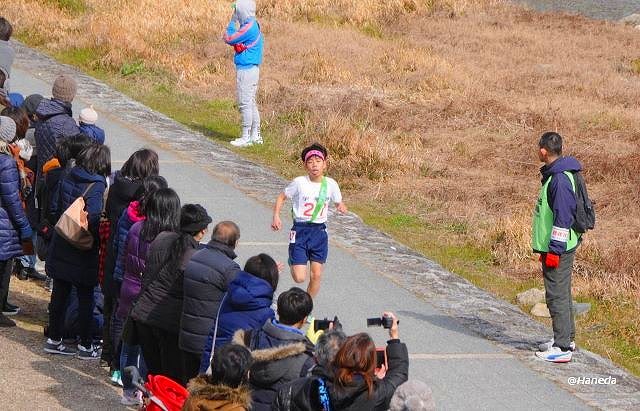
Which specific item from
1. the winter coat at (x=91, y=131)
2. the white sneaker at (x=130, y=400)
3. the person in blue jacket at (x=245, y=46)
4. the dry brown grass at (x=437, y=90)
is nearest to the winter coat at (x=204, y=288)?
the white sneaker at (x=130, y=400)

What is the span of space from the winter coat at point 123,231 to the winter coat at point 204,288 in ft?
2.95

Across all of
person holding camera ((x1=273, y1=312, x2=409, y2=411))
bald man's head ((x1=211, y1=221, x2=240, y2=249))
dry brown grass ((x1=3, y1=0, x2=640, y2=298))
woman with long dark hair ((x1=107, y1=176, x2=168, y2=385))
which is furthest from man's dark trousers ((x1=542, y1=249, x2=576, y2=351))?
person holding camera ((x1=273, y1=312, x2=409, y2=411))

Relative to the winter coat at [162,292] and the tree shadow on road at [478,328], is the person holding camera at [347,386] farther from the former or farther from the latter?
the tree shadow on road at [478,328]

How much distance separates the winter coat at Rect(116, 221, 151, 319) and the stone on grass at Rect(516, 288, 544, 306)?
474 centimetres

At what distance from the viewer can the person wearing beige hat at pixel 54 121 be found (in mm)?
11102

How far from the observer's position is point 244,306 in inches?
276

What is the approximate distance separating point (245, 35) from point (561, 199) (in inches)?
329

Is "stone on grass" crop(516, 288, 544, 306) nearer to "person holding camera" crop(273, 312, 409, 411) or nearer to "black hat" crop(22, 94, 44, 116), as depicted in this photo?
"black hat" crop(22, 94, 44, 116)

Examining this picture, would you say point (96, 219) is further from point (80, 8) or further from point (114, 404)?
point (80, 8)

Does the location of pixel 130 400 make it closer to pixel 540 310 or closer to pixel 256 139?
pixel 540 310

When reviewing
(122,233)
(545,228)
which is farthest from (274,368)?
(545,228)

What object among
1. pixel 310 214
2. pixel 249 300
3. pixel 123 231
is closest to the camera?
pixel 249 300

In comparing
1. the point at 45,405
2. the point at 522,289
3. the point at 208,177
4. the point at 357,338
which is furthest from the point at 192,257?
the point at 208,177

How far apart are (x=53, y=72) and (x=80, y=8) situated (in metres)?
6.88
